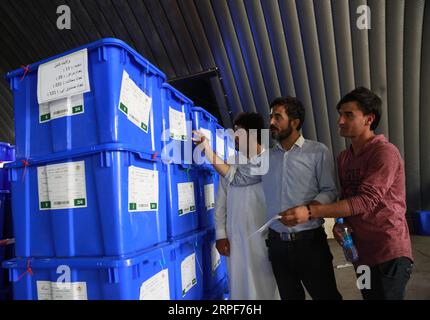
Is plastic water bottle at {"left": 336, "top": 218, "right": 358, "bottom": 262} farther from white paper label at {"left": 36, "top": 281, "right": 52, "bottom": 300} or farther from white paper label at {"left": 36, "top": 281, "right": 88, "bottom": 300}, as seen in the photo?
white paper label at {"left": 36, "top": 281, "right": 52, "bottom": 300}

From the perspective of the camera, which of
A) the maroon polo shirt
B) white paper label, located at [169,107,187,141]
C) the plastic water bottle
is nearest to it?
the maroon polo shirt

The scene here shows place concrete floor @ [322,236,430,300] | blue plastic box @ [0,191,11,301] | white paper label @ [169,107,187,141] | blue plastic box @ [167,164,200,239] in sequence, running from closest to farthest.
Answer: blue plastic box @ [167,164,200,239], white paper label @ [169,107,187,141], blue plastic box @ [0,191,11,301], concrete floor @ [322,236,430,300]

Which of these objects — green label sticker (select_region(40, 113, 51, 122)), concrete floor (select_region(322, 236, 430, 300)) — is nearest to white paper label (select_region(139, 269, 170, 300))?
green label sticker (select_region(40, 113, 51, 122))

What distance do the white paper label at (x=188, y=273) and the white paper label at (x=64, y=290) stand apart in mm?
641

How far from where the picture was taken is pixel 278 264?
1711 millimetres

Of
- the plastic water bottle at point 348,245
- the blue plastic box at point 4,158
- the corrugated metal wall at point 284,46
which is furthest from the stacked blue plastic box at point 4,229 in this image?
the corrugated metal wall at point 284,46

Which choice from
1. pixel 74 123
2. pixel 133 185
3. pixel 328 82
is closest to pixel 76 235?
pixel 133 185

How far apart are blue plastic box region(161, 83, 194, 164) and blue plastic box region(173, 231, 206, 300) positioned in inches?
20.8

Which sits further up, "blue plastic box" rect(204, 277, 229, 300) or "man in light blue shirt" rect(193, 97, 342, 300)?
"man in light blue shirt" rect(193, 97, 342, 300)

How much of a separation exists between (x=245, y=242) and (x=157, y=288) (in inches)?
27.9

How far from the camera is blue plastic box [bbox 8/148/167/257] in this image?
4.13 ft
